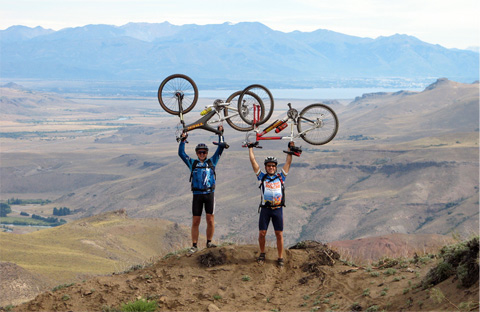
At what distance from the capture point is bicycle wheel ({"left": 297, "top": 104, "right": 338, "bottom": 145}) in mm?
15320

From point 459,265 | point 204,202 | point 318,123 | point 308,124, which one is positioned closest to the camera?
point 459,265

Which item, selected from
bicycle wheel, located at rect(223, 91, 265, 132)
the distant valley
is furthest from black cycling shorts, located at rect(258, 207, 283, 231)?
the distant valley

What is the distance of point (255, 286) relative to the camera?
43.2 feet

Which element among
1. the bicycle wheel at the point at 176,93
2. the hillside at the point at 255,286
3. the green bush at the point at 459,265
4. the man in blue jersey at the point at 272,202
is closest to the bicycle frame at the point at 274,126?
the man in blue jersey at the point at 272,202

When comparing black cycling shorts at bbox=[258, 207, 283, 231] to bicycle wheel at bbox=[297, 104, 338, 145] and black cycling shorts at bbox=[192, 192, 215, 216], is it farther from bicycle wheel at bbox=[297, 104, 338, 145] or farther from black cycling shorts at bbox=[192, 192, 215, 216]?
bicycle wheel at bbox=[297, 104, 338, 145]

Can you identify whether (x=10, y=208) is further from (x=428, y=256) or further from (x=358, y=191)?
(x=428, y=256)

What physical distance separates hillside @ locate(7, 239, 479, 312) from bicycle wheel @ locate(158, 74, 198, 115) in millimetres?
4131

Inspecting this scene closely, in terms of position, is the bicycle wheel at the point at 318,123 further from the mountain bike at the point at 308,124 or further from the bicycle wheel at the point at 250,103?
the bicycle wheel at the point at 250,103

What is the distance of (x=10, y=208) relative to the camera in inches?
5256

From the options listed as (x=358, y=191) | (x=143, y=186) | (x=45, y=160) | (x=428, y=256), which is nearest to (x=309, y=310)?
(x=428, y=256)

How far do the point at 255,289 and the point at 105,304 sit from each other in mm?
3152

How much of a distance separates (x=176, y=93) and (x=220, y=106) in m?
1.24

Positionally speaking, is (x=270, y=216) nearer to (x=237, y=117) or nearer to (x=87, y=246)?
(x=237, y=117)

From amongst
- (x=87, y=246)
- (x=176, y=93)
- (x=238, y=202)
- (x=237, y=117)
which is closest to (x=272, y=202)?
(x=237, y=117)
